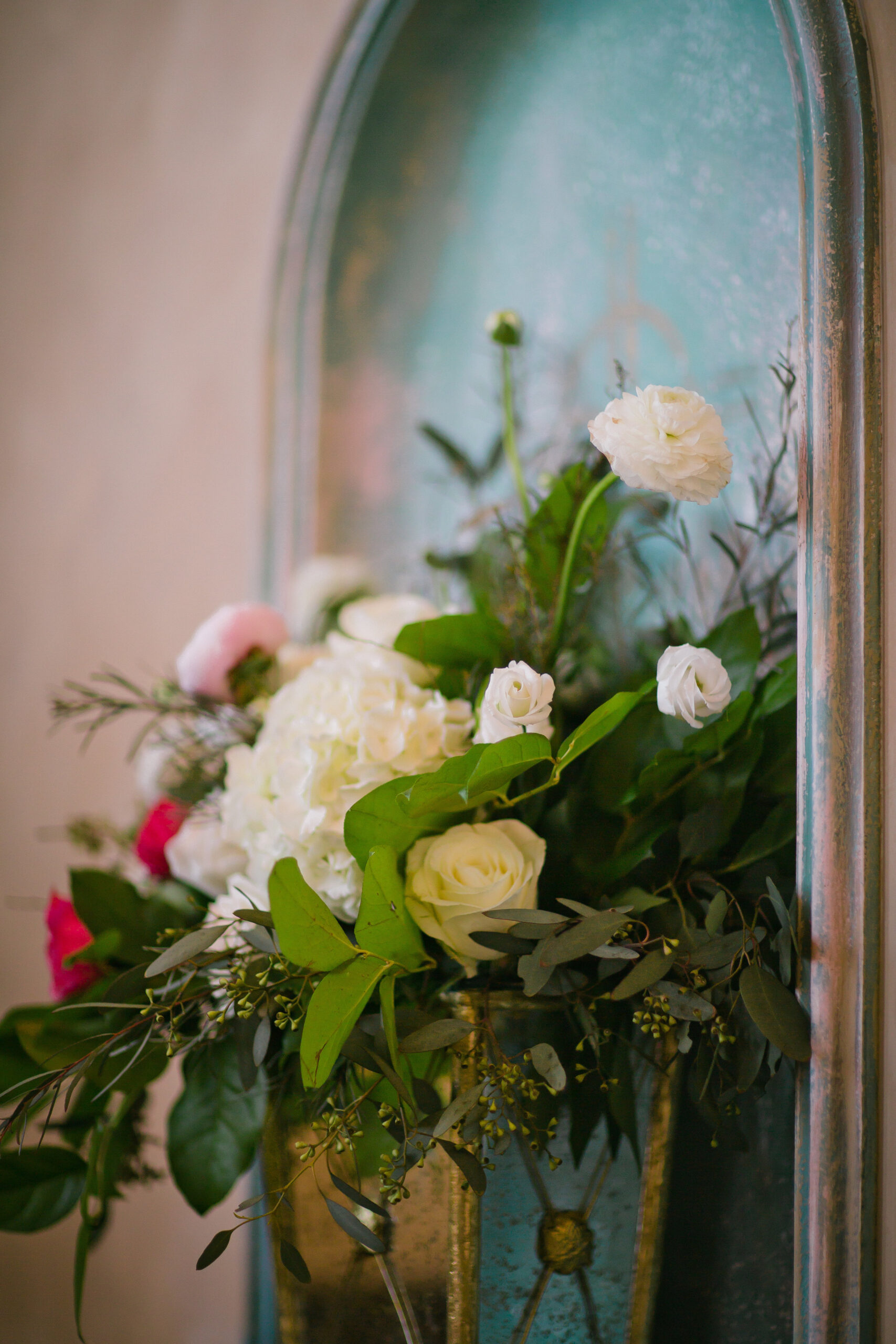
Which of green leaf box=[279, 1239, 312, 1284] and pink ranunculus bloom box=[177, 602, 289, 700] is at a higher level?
pink ranunculus bloom box=[177, 602, 289, 700]

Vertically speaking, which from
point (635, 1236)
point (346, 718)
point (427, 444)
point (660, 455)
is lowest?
point (635, 1236)

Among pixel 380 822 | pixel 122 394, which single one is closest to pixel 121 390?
pixel 122 394

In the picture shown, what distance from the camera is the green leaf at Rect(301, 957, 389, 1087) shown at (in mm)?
432

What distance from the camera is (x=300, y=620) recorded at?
90 centimetres

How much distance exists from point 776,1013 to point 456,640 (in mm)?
289

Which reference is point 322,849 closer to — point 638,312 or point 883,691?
point 883,691

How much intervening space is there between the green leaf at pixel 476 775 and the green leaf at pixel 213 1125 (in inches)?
7.8

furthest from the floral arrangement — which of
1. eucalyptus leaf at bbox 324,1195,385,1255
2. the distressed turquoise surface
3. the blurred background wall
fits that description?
the blurred background wall

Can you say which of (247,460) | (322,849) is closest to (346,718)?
(322,849)

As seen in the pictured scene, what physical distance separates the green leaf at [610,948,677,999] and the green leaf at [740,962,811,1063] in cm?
4

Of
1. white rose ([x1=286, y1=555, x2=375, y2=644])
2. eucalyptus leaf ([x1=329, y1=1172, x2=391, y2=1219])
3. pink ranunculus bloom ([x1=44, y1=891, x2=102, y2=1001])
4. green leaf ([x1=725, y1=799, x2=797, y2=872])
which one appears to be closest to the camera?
eucalyptus leaf ([x1=329, y1=1172, x2=391, y2=1219])

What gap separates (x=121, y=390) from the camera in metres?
1.12

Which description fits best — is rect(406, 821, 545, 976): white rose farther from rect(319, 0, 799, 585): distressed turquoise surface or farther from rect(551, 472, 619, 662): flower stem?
rect(319, 0, 799, 585): distressed turquoise surface

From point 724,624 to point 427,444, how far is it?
45cm
